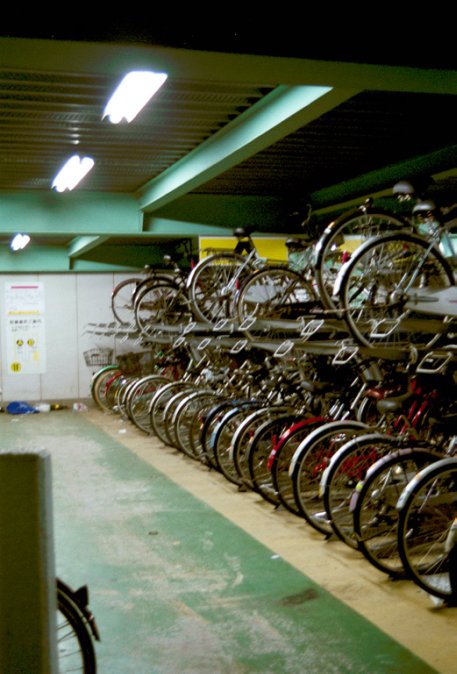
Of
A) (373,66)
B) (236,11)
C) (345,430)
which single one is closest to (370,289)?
(345,430)

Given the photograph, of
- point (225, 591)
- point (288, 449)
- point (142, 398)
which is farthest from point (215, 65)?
point (142, 398)

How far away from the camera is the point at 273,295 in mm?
7453

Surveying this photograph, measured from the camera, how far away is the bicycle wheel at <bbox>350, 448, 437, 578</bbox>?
4574mm

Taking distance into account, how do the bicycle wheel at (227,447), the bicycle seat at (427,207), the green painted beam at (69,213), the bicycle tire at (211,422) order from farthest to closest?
the green painted beam at (69,213)
the bicycle tire at (211,422)
the bicycle wheel at (227,447)
the bicycle seat at (427,207)

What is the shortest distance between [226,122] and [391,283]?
1.81 meters

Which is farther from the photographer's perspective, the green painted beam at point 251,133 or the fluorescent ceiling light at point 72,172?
the fluorescent ceiling light at point 72,172

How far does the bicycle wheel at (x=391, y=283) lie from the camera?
4.73 meters

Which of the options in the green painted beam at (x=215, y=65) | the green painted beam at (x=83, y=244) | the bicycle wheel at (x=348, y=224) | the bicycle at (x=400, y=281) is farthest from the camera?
the green painted beam at (x=83, y=244)

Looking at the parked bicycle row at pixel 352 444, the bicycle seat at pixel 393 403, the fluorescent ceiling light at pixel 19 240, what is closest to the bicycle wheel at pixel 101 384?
the fluorescent ceiling light at pixel 19 240

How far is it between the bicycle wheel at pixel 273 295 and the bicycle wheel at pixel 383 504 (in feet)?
8.02

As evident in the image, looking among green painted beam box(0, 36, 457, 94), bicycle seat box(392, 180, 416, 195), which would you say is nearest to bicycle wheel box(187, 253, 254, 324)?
bicycle seat box(392, 180, 416, 195)

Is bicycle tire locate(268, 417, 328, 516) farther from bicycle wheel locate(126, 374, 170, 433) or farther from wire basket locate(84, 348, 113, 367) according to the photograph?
wire basket locate(84, 348, 113, 367)

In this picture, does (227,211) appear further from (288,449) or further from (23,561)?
(23,561)

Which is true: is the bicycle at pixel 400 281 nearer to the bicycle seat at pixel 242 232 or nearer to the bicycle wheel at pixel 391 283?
the bicycle wheel at pixel 391 283
